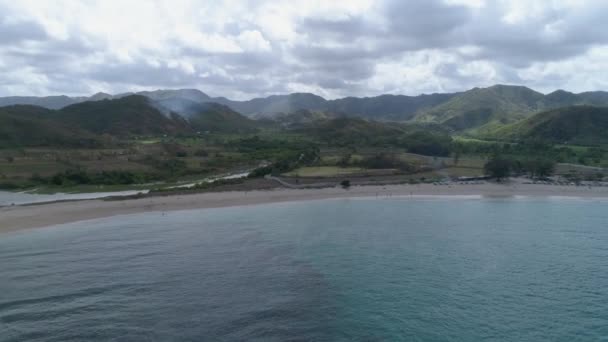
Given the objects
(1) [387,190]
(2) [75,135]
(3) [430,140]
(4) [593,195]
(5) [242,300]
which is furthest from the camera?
(3) [430,140]

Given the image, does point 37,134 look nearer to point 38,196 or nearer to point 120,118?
point 120,118

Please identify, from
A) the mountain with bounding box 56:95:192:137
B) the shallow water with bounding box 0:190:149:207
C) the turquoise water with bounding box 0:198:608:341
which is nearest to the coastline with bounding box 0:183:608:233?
the shallow water with bounding box 0:190:149:207

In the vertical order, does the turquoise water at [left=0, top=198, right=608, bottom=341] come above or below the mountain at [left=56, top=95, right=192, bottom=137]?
below

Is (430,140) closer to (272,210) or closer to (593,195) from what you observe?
(593,195)

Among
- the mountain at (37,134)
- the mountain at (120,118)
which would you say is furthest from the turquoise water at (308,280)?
the mountain at (120,118)

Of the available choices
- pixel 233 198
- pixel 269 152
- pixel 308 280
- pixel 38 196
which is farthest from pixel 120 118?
pixel 308 280

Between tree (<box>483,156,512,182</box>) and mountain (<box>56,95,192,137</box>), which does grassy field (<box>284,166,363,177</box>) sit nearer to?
tree (<box>483,156,512,182</box>)

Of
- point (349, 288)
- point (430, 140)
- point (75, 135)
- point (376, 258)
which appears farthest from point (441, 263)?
point (75, 135)
